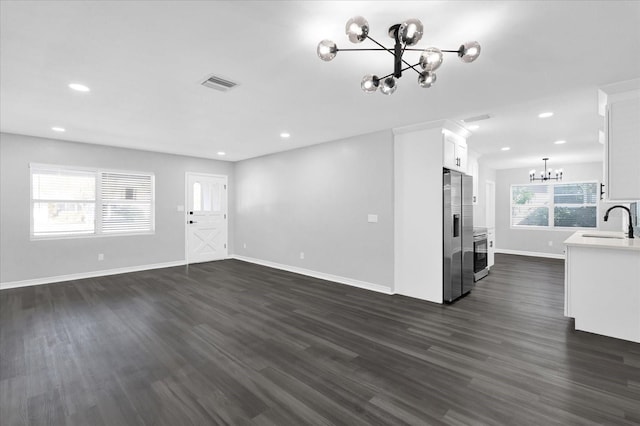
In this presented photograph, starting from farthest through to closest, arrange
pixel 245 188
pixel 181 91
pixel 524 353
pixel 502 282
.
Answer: pixel 245 188
pixel 502 282
pixel 181 91
pixel 524 353

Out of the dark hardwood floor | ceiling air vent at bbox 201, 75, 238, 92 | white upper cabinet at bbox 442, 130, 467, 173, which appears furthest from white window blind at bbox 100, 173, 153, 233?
white upper cabinet at bbox 442, 130, 467, 173

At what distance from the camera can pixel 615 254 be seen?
3.10m

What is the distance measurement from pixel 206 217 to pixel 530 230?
31.3 feet

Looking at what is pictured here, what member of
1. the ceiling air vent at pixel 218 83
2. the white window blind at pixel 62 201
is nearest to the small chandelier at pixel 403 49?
the ceiling air vent at pixel 218 83

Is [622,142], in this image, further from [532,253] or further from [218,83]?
[532,253]


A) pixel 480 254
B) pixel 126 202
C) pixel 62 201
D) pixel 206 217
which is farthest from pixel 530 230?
pixel 62 201

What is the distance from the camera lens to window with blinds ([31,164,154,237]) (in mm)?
5355

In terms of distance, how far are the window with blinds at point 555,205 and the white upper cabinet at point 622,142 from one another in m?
6.32

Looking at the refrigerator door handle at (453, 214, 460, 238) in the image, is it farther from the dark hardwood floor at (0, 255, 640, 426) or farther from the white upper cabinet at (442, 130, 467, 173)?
the dark hardwood floor at (0, 255, 640, 426)

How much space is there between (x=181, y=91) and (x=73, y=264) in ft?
15.4

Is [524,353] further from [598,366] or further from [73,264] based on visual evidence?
[73,264]

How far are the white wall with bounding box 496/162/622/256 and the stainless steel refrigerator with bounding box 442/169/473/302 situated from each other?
5407mm

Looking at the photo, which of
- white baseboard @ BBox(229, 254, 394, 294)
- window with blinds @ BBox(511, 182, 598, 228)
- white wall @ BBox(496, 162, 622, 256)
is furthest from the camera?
window with blinds @ BBox(511, 182, 598, 228)

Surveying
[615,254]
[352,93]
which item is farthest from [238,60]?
[615,254]
